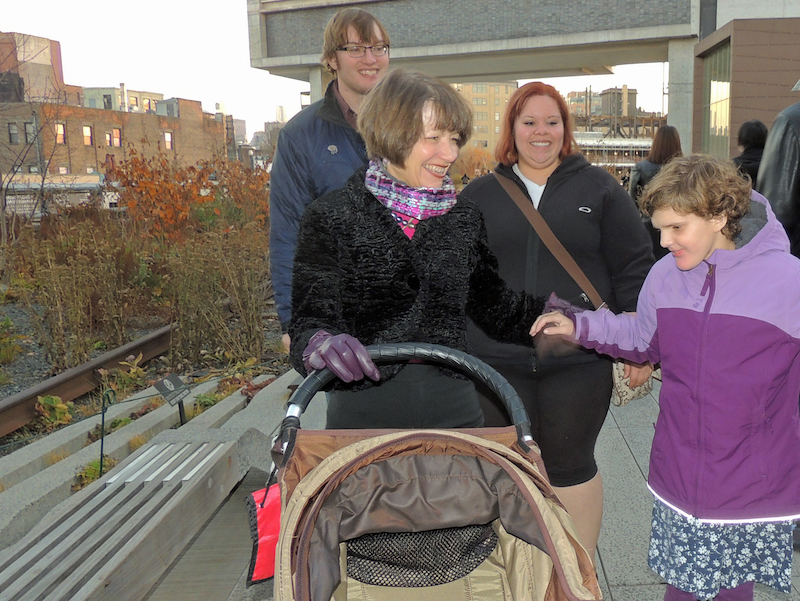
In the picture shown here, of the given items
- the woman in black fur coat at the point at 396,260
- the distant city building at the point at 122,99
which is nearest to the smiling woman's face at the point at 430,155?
the woman in black fur coat at the point at 396,260

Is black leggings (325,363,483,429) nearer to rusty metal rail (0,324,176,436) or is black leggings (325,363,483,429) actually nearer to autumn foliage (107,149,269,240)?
rusty metal rail (0,324,176,436)

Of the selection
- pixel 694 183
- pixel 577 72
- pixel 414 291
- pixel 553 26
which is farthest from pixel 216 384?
pixel 577 72

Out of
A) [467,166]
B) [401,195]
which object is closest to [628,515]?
[401,195]

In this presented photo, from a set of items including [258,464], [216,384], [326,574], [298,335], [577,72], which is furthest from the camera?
[577,72]

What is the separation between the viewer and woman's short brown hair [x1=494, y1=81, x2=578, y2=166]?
127 inches

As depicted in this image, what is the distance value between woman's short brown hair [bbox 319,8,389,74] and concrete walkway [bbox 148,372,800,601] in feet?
8.01

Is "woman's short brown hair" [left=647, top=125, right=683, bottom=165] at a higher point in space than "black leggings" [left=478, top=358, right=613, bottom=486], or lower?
higher

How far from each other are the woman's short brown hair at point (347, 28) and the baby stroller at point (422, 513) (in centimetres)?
158

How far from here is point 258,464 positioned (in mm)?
4629

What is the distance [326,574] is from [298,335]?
2.35ft

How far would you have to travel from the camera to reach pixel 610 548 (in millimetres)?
3559

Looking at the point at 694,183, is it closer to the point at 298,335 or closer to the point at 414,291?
the point at 414,291

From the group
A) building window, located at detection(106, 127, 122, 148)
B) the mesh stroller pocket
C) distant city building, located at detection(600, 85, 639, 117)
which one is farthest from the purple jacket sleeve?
distant city building, located at detection(600, 85, 639, 117)

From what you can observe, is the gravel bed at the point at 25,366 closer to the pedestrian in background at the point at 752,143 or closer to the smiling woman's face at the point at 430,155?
the smiling woman's face at the point at 430,155
